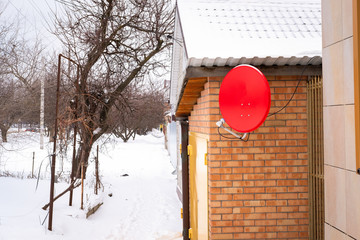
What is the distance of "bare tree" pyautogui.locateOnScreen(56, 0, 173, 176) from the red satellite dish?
7124 mm

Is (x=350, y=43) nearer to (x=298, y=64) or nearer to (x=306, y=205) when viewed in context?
(x=298, y=64)

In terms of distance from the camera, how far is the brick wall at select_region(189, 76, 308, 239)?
364 centimetres

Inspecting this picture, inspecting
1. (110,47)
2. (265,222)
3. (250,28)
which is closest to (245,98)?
(250,28)

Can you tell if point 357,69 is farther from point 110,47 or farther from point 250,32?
point 110,47

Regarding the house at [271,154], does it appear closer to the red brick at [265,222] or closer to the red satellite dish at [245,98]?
the red brick at [265,222]

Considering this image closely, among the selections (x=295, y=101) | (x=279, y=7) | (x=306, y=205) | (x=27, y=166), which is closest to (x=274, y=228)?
(x=306, y=205)

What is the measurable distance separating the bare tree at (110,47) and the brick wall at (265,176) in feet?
21.9

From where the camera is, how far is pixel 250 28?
4078 millimetres

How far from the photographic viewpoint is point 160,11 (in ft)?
36.9

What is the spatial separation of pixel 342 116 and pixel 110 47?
10344 mm

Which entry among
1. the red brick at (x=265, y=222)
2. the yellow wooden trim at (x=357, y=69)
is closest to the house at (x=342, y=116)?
the yellow wooden trim at (x=357, y=69)

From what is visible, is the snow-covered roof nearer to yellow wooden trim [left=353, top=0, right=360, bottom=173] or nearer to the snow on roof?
the snow on roof

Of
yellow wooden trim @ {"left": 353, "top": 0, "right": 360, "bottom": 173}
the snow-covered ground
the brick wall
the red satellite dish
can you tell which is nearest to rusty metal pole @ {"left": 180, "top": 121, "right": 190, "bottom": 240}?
the snow-covered ground

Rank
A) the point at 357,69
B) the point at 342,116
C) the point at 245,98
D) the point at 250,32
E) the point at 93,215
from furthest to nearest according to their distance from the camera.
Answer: the point at 93,215 → the point at 250,32 → the point at 245,98 → the point at 342,116 → the point at 357,69
